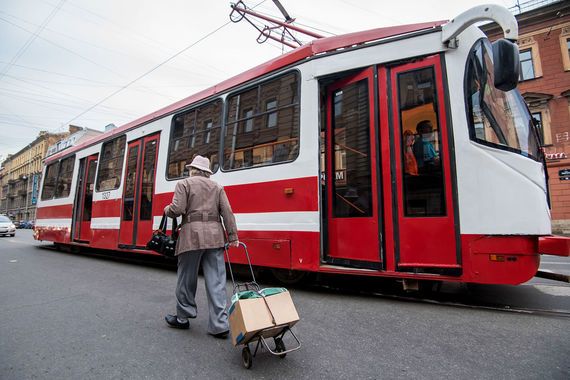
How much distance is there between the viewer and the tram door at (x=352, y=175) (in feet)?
12.9

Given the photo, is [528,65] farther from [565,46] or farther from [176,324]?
[176,324]

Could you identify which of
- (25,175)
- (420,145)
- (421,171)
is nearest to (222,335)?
(421,171)

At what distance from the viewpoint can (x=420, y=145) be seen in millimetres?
3770

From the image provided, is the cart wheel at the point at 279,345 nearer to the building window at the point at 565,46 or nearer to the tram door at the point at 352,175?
the tram door at the point at 352,175

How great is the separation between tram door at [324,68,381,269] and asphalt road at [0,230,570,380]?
645mm

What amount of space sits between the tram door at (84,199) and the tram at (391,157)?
17.2 ft

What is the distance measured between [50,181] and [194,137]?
844 cm

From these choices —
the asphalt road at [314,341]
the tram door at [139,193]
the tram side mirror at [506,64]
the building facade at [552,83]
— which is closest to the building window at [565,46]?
the building facade at [552,83]

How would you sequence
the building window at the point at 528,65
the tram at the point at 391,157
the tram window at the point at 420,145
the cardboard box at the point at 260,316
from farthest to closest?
1. the building window at the point at 528,65
2. the tram window at the point at 420,145
3. the tram at the point at 391,157
4. the cardboard box at the point at 260,316

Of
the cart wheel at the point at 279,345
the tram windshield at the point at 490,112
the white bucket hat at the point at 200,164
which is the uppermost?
the tram windshield at the point at 490,112

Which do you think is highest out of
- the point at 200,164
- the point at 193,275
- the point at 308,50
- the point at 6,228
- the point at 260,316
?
the point at 308,50

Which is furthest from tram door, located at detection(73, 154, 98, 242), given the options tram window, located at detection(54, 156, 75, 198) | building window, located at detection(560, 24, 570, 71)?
building window, located at detection(560, 24, 570, 71)

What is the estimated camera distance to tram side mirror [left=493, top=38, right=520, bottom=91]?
2.96 m

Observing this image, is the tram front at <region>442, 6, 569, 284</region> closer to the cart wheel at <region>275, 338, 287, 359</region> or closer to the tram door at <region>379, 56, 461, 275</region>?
the tram door at <region>379, 56, 461, 275</region>
